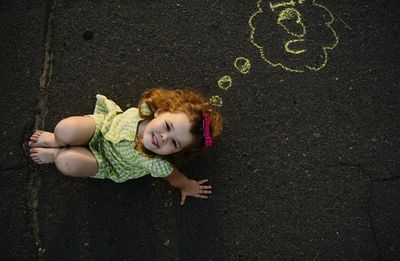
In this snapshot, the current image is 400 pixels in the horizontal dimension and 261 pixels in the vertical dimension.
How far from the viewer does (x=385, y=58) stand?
2.76m

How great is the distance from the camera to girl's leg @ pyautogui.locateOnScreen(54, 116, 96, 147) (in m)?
2.19

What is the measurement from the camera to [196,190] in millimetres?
2492

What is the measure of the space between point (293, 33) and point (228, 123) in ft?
A: 2.88

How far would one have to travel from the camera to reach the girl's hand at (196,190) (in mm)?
2477

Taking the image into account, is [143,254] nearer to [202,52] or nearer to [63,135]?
[63,135]

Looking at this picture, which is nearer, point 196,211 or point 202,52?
point 196,211

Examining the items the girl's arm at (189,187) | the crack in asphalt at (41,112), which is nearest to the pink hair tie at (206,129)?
the girl's arm at (189,187)

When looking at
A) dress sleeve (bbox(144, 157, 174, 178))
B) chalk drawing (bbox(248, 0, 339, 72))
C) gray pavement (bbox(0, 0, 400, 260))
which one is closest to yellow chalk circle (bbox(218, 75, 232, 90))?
gray pavement (bbox(0, 0, 400, 260))

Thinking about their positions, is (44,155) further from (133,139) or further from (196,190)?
(196,190)

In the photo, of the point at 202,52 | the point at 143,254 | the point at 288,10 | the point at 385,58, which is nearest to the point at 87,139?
the point at 143,254

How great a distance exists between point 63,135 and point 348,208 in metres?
2.01

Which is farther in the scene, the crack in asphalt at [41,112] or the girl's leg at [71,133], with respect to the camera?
the crack in asphalt at [41,112]

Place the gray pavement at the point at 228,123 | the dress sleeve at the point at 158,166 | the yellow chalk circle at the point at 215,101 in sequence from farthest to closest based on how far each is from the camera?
the yellow chalk circle at the point at 215,101 → the gray pavement at the point at 228,123 → the dress sleeve at the point at 158,166

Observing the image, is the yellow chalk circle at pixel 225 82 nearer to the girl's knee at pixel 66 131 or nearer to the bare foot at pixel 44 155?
the girl's knee at pixel 66 131
